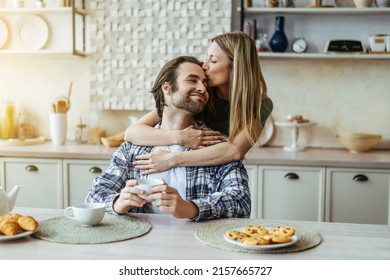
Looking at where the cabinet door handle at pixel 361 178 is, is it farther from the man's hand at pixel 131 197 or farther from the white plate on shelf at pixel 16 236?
the white plate on shelf at pixel 16 236

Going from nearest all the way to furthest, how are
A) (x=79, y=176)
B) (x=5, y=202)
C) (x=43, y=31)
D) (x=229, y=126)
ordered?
1. (x=5, y=202)
2. (x=229, y=126)
3. (x=79, y=176)
4. (x=43, y=31)

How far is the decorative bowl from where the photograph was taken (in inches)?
143

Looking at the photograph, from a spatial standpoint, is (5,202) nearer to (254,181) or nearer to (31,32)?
(254,181)

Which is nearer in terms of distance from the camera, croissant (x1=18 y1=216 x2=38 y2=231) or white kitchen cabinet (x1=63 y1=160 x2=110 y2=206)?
croissant (x1=18 y1=216 x2=38 y2=231)

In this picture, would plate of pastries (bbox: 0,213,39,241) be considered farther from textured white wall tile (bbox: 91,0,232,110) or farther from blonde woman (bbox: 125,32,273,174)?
textured white wall tile (bbox: 91,0,232,110)

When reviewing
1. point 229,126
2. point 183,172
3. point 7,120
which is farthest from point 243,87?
point 7,120

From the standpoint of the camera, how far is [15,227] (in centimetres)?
156

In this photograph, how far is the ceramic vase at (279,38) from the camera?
3.77 m

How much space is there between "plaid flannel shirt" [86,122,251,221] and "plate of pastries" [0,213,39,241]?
13.3 inches

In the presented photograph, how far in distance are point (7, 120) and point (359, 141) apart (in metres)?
2.64

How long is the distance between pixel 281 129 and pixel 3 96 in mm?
2247

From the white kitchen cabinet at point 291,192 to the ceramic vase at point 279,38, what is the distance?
92cm

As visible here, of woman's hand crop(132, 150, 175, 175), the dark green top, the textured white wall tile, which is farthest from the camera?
the textured white wall tile

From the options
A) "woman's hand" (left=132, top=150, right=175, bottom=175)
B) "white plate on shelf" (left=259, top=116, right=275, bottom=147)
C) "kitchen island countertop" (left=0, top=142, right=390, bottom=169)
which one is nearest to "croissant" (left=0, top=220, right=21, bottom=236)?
"woman's hand" (left=132, top=150, right=175, bottom=175)
